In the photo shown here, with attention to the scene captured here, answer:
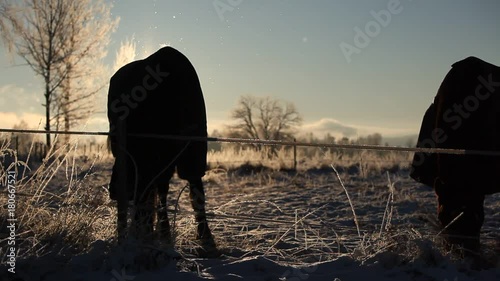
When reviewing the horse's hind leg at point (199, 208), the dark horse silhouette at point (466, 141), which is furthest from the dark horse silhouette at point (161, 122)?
the dark horse silhouette at point (466, 141)

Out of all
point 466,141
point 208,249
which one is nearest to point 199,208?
point 208,249

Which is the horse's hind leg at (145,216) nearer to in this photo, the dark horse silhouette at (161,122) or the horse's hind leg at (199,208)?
the dark horse silhouette at (161,122)

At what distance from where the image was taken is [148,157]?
433cm

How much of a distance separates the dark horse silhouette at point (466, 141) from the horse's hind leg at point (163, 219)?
1950 millimetres

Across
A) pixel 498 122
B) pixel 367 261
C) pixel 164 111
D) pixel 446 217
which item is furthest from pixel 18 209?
pixel 498 122

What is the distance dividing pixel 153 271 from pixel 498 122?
2.77 meters

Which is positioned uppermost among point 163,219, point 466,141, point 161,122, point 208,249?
point 161,122

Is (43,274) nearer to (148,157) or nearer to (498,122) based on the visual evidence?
(148,157)

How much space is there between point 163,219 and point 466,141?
2.41 meters

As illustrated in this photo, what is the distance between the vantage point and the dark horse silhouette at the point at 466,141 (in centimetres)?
364

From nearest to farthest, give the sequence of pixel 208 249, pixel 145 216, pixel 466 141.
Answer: pixel 145 216 < pixel 466 141 < pixel 208 249

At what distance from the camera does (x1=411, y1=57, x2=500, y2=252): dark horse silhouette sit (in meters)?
3.64

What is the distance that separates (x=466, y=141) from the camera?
152 inches

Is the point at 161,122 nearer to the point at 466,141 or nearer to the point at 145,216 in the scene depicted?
the point at 145,216
